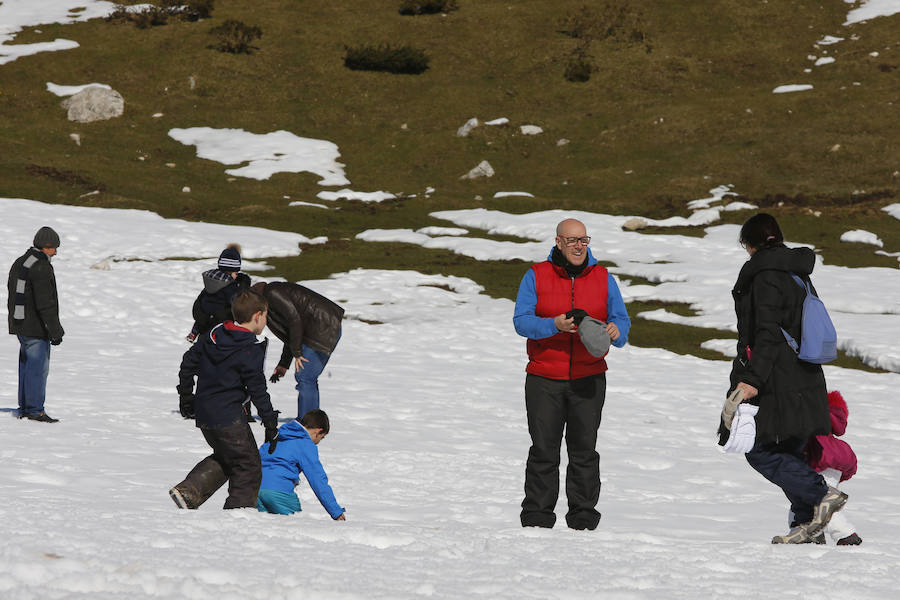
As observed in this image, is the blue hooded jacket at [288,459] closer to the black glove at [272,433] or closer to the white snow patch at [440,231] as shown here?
the black glove at [272,433]

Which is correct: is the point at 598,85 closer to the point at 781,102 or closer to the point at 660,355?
the point at 781,102

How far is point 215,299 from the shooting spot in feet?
31.6

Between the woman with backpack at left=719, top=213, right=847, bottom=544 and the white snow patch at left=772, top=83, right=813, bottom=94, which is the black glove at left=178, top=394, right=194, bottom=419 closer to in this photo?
the woman with backpack at left=719, top=213, right=847, bottom=544

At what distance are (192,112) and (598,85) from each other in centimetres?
2070

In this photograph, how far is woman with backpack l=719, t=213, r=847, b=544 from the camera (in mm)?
A: 5719

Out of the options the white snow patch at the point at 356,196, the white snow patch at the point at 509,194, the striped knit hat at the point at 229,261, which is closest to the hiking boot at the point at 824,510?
the striped knit hat at the point at 229,261

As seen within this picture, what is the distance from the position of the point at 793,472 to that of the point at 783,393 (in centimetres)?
54

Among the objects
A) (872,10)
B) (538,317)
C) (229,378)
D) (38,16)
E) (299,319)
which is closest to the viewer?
(229,378)

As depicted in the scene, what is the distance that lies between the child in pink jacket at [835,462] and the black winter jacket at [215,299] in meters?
6.13

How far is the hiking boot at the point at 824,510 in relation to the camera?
573cm

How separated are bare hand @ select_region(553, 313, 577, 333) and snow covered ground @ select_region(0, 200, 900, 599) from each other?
1399 millimetres

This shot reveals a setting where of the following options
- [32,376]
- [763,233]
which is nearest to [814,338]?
[763,233]

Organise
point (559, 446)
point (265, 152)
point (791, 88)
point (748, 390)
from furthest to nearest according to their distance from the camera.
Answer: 1. point (791, 88)
2. point (265, 152)
3. point (559, 446)
4. point (748, 390)

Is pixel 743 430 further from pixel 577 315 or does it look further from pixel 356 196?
pixel 356 196
